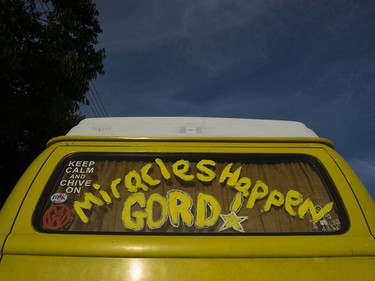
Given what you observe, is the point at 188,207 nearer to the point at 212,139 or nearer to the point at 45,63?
the point at 212,139

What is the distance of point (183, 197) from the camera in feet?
7.72

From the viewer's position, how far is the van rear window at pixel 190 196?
2199mm

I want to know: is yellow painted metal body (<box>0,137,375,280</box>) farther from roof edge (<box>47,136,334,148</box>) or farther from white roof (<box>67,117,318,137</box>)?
white roof (<box>67,117,318,137</box>)

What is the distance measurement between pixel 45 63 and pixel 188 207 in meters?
8.92

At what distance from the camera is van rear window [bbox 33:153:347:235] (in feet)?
7.22

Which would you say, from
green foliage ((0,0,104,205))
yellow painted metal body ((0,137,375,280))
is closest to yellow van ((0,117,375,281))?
yellow painted metal body ((0,137,375,280))

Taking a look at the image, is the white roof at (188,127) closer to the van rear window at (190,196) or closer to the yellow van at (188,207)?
the yellow van at (188,207)

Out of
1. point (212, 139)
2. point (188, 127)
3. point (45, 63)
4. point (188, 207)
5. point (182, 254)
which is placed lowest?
point (182, 254)

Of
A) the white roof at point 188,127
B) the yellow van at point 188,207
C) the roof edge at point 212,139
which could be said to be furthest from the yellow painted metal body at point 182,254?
the white roof at point 188,127

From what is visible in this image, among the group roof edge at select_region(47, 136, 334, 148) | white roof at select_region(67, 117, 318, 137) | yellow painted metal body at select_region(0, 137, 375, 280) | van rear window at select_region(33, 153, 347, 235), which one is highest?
white roof at select_region(67, 117, 318, 137)

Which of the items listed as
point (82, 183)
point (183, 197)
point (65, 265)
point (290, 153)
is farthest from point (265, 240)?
point (82, 183)

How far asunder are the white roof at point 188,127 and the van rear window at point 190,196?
27 centimetres

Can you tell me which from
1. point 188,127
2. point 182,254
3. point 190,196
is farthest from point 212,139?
point 182,254

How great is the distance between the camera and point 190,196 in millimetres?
2361
